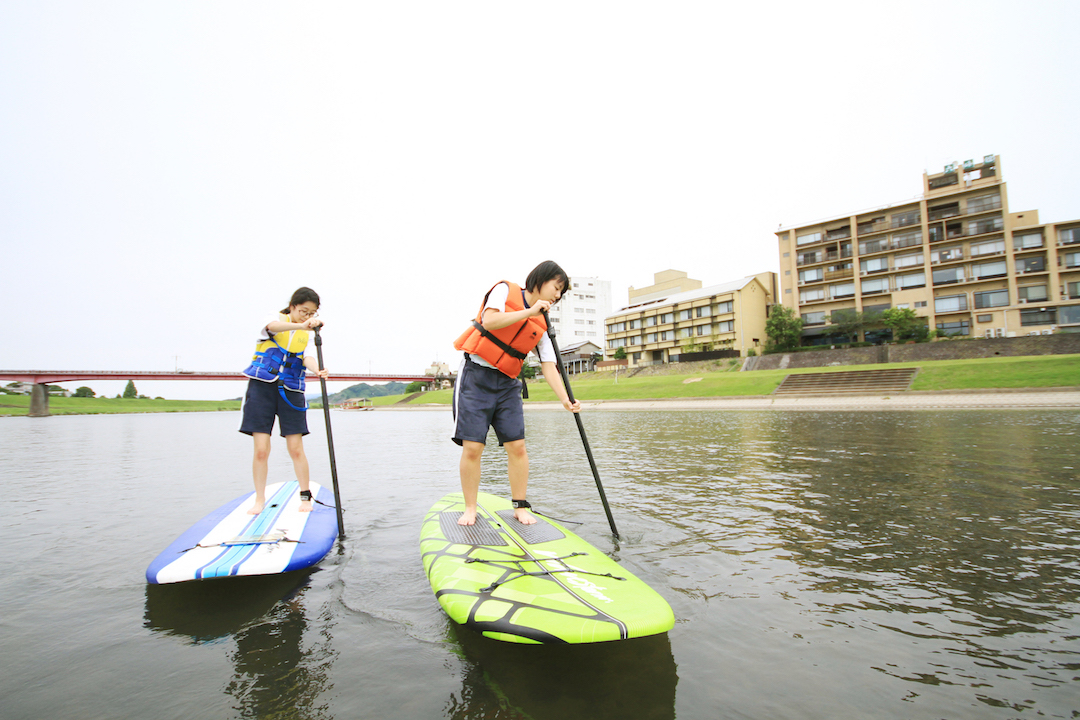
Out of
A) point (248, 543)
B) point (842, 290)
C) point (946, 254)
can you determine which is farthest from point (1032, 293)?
point (248, 543)

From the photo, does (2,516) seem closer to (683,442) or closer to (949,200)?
(683,442)

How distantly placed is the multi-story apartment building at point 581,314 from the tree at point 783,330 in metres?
68.4

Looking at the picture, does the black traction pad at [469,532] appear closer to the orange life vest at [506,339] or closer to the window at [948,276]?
the orange life vest at [506,339]

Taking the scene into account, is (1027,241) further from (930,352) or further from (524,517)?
(524,517)

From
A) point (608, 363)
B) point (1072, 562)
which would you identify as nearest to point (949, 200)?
point (608, 363)

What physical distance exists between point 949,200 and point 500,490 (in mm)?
64969

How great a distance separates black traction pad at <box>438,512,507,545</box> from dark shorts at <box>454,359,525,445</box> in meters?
0.79

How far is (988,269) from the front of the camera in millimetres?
49312

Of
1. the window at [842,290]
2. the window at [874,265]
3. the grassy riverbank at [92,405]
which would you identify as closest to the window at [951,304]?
the window at [874,265]

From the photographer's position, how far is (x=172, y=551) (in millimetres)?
4098

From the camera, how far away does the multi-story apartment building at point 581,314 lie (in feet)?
409

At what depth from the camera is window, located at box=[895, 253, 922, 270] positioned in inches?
2074

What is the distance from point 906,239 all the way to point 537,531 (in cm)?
6558

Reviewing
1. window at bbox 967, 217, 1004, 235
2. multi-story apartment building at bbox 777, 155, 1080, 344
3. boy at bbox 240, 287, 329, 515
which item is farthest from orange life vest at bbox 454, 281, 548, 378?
window at bbox 967, 217, 1004, 235
